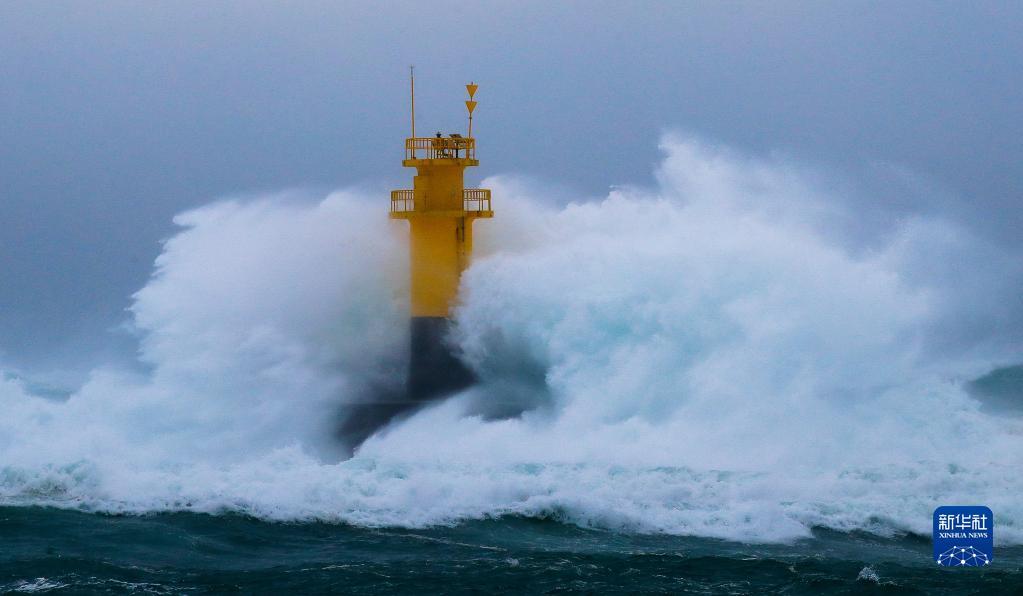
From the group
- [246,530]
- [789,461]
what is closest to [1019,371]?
[789,461]

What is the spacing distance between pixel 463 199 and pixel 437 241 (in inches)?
31.3

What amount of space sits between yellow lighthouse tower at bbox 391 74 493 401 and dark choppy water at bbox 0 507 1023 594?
591cm

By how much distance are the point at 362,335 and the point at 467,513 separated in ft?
22.9

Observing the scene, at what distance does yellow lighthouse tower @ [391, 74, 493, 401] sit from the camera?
67.9 ft

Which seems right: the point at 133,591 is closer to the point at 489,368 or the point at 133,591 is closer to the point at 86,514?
the point at 86,514

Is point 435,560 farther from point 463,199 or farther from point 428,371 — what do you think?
point 463,199

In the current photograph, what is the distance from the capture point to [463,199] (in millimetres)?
20828

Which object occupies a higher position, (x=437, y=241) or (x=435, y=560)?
(x=437, y=241)
